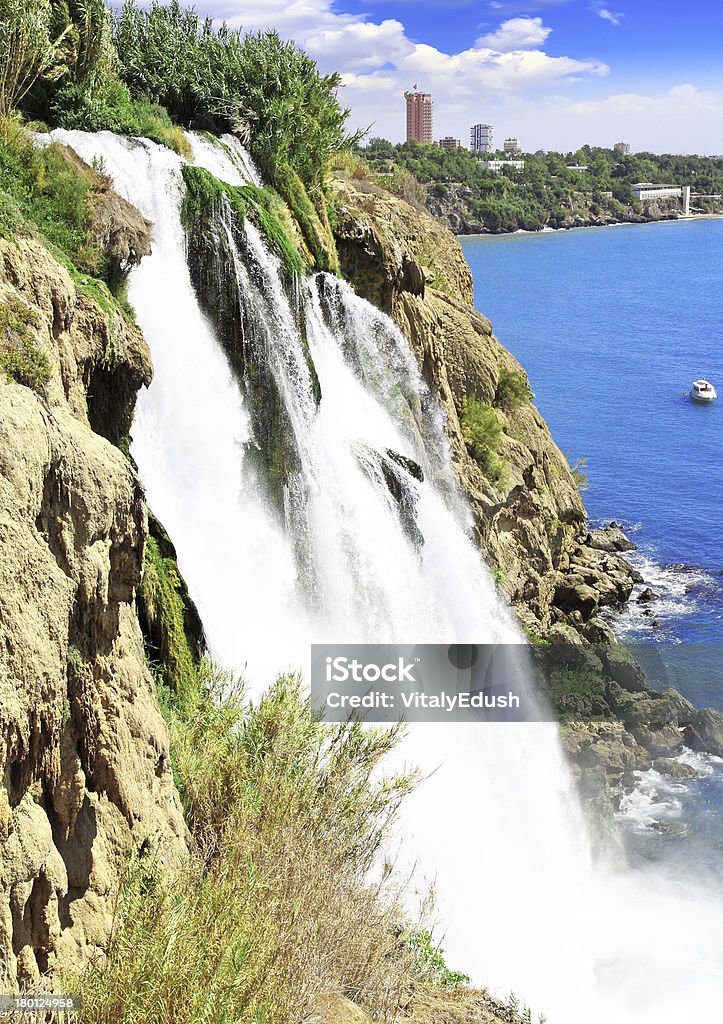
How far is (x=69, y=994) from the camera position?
18.2 feet

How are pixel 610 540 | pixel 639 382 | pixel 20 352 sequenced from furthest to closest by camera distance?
pixel 639 382
pixel 610 540
pixel 20 352

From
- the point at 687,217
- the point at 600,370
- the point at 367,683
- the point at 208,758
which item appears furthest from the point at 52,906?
the point at 687,217

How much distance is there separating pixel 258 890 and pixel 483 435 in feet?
60.3

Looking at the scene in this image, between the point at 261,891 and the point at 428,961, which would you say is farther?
the point at 428,961

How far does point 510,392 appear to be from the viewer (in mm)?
25859

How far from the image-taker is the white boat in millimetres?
45281

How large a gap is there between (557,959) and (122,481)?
9.44 m

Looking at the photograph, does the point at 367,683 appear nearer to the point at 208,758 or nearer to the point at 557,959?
the point at 557,959

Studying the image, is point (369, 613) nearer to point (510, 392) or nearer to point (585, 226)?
point (510, 392)

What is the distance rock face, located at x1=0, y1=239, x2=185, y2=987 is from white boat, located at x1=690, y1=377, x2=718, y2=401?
41.2 meters

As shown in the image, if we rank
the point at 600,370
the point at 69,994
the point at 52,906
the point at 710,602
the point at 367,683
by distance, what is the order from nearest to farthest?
the point at 69,994 < the point at 52,906 < the point at 367,683 < the point at 710,602 < the point at 600,370

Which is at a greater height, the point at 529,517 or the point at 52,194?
the point at 52,194

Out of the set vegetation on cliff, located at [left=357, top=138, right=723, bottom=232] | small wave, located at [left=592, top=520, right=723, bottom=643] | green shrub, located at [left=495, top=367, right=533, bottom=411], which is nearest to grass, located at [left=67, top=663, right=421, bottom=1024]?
green shrub, located at [left=495, top=367, right=533, bottom=411]

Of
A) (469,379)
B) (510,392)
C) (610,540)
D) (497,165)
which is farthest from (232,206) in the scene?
(497,165)
